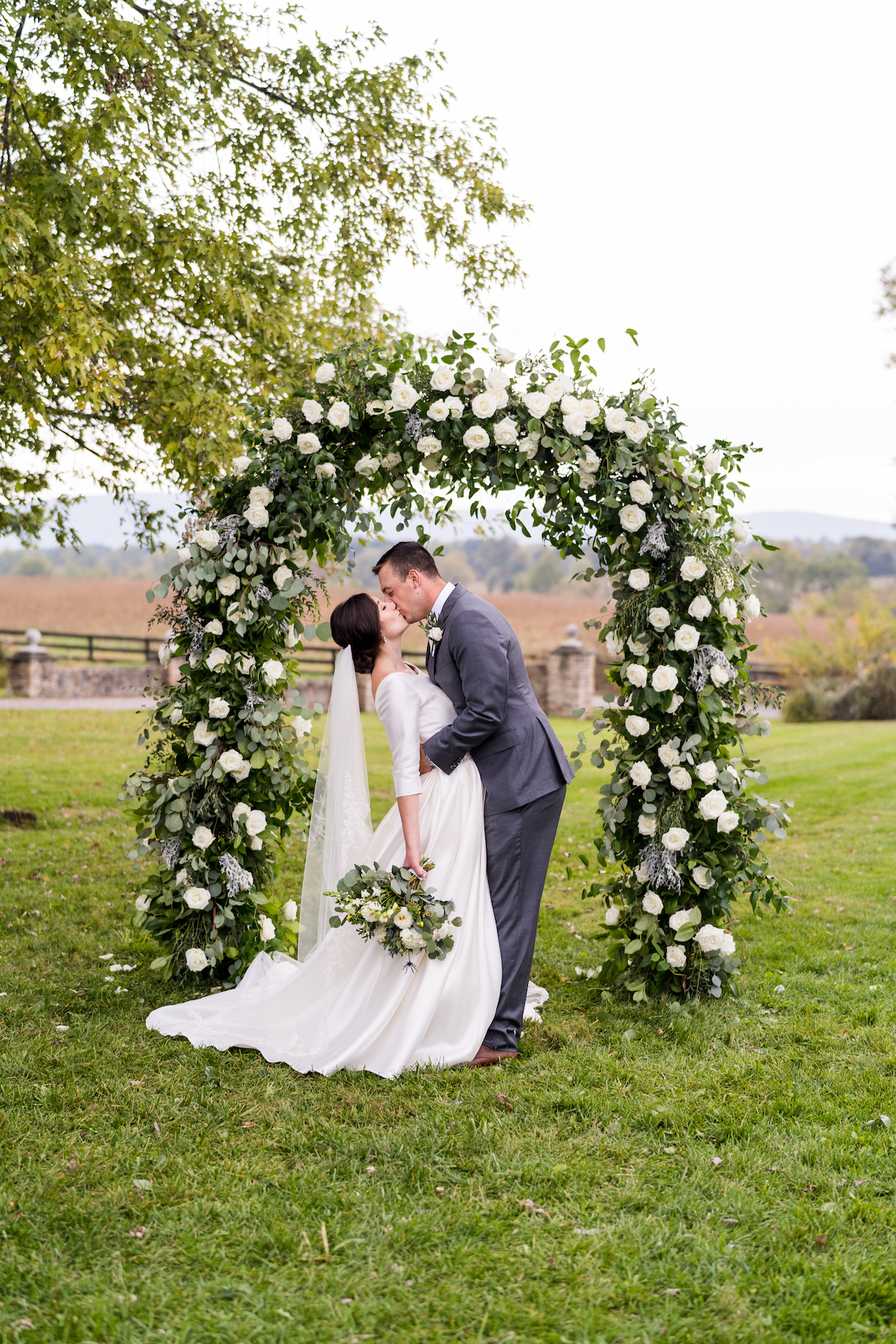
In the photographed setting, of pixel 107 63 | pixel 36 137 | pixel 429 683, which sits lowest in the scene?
pixel 429 683

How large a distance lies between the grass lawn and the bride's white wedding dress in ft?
0.46

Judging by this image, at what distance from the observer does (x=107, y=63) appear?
6551 millimetres

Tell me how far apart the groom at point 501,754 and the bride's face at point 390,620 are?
5 centimetres

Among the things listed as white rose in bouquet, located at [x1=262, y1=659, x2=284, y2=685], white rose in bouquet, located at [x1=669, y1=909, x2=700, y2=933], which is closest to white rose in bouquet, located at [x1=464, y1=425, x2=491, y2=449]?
white rose in bouquet, located at [x1=262, y1=659, x2=284, y2=685]

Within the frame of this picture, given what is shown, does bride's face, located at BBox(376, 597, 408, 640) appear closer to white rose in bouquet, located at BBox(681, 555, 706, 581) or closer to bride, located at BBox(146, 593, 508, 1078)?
bride, located at BBox(146, 593, 508, 1078)

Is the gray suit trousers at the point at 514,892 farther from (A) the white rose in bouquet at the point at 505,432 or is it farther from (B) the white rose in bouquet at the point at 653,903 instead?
(A) the white rose in bouquet at the point at 505,432

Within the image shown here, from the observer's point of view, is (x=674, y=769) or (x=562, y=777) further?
(x=674, y=769)

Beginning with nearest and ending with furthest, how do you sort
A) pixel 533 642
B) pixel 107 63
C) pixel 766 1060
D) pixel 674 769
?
1. pixel 766 1060
2. pixel 674 769
3. pixel 107 63
4. pixel 533 642

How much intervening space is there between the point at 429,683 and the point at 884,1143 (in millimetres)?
2542

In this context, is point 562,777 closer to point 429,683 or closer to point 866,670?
point 429,683

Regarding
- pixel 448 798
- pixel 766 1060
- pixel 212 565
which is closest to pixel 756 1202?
pixel 766 1060

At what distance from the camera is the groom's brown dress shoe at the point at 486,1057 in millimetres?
4285

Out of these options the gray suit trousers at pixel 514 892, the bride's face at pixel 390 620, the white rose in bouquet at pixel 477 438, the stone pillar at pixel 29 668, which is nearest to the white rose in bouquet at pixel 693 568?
the white rose in bouquet at pixel 477 438

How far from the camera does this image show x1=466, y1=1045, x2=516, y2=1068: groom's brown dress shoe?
429 cm
